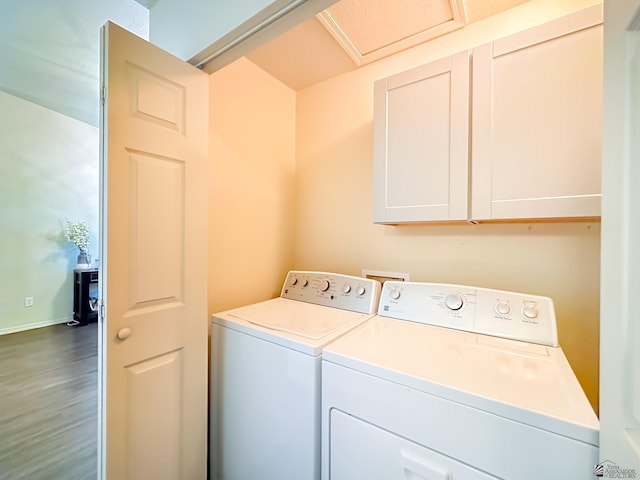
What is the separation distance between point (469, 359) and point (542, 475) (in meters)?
0.31

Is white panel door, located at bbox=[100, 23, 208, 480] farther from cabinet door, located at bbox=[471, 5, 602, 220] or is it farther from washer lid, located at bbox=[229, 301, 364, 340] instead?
cabinet door, located at bbox=[471, 5, 602, 220]

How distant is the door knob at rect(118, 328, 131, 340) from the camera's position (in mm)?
991

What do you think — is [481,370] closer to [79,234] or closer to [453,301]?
[453,301]

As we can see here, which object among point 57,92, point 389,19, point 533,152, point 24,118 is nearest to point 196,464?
point 533,152

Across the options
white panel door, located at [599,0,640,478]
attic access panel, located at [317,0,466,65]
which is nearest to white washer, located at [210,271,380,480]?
white panel door, located at [599,0,640,478]

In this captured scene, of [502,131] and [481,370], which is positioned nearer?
[481,370]

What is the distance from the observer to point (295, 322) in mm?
1253

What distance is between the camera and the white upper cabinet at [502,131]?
0.97 m

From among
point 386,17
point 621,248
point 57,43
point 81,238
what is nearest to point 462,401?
point 621,248

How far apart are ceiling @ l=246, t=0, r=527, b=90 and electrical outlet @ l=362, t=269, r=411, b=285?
1342 mm

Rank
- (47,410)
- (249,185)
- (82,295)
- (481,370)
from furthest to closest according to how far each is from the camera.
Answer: (82,295) → (47,410) → (249,185) → (481,370)

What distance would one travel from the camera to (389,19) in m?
1.35

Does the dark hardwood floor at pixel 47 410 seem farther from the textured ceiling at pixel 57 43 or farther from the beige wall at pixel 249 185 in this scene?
the textured ceiling at pixel 57 43

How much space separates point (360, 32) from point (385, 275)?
1392 mm
